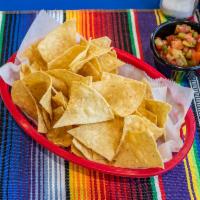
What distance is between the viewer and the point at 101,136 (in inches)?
34.0

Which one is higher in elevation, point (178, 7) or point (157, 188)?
point (178, 7)

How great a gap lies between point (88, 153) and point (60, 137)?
8 cm

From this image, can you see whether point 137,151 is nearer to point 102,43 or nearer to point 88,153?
point 88,153

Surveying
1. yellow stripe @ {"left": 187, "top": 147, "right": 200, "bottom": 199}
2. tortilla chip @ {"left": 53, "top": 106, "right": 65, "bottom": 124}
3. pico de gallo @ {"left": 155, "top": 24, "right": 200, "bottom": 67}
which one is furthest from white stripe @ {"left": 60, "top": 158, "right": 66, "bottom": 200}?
pico de gallo @ {"left": 155, "top": 24, "right": 200, "bottom": 67}

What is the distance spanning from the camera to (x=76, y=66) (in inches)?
36.7

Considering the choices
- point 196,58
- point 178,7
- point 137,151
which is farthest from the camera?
point 178,7

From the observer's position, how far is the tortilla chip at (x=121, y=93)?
883mm

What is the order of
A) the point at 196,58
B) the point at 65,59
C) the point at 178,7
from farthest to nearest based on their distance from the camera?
the point at 178,7, the point at 196,58, the point at 65,59

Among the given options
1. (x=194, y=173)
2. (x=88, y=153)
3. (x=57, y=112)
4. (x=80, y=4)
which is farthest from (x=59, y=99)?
(x=80, y=4)

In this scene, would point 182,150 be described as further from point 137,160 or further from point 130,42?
point 130,42

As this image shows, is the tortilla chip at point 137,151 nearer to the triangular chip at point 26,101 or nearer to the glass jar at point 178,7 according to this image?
the triangular chip at point 26,101

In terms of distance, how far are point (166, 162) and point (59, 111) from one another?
275 millimetres

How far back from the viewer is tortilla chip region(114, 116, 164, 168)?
2.69 feet

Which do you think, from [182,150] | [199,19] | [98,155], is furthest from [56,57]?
[199,19]
